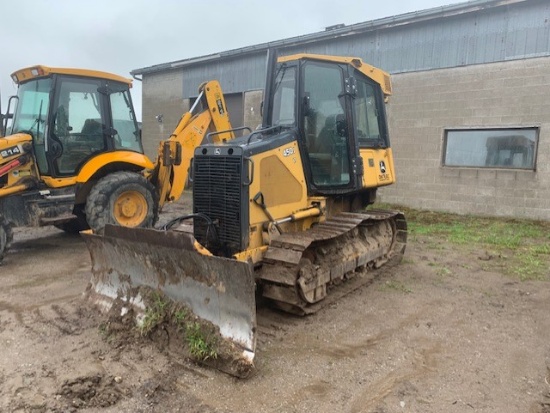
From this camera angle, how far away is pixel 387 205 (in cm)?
1148

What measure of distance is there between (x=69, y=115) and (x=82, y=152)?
0.58 m

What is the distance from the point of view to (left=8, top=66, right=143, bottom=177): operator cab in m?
6.60

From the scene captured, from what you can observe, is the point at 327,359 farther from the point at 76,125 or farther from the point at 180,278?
the point at 76,125

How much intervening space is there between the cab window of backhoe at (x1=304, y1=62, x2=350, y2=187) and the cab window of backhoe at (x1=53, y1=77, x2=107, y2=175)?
3.85 m

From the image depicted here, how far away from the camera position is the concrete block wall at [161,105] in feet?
55.8

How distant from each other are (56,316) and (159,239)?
150cm

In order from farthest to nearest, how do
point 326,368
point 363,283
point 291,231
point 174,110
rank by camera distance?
point 174,110
point 363,283
point 291,231
point 326,368

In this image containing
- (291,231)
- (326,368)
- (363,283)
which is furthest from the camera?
(363,283)

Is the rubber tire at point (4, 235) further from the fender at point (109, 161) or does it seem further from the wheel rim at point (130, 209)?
the wheel rim at point (130, 209)

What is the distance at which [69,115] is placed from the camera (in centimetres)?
678

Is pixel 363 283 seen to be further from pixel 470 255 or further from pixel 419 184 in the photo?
pixel 419 184

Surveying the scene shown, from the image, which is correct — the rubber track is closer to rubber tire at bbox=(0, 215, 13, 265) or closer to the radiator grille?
the radiator grille

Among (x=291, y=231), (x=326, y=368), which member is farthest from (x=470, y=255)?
(x=326, y=368)

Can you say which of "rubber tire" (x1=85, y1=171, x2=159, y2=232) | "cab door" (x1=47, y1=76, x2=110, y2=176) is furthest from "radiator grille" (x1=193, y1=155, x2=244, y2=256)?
"cab door" (x1=47, y1=76, x2=110, y2=176)
